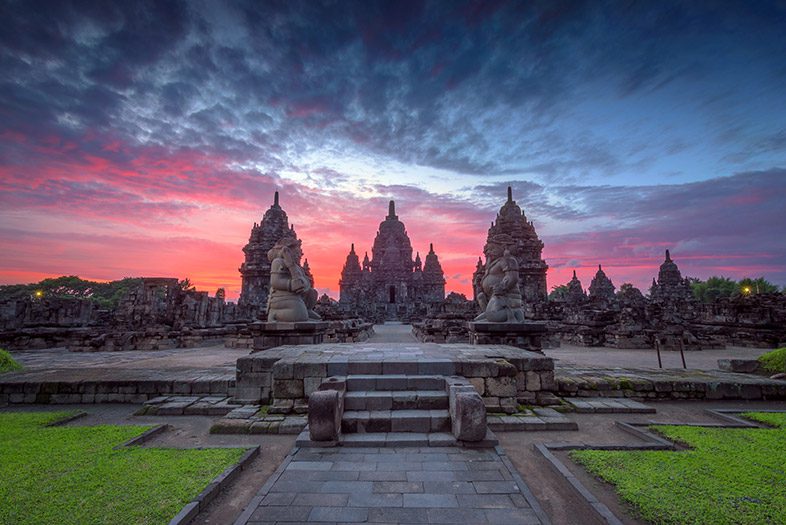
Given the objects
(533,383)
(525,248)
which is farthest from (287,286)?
(525,248)

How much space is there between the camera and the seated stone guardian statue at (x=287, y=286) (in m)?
7.92

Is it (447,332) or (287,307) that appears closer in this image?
(287,307)

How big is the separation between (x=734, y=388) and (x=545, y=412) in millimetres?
3943

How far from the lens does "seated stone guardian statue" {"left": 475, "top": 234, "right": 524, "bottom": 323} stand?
8164mm

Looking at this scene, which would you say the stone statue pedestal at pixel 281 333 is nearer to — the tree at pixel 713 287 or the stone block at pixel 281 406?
the stone block at pixel 281 406

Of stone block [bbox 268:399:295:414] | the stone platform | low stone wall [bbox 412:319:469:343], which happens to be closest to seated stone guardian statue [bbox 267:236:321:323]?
the stone platform

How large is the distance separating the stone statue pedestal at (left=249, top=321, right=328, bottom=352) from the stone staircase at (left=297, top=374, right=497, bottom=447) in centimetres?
297

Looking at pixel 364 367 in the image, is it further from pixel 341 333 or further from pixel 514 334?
pixel 341 333

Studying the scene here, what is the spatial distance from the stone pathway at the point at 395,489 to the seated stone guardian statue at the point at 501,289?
4.63m

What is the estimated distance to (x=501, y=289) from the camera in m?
8.22

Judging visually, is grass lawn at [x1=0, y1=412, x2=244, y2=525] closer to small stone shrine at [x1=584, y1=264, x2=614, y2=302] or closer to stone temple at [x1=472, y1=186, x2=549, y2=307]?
stone temple at [x1=472, y1=186, x2=549, y2=307]

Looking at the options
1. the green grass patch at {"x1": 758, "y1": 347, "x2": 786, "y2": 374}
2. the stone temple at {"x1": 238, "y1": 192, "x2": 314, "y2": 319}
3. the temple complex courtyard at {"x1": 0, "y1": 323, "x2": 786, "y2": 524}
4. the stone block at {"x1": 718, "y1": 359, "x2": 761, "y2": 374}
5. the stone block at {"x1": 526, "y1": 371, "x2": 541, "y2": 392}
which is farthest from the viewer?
the stone temple at {"x1": 238, "y1": 192, "x2": 314, "y2": 319}

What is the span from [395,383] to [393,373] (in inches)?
10.2

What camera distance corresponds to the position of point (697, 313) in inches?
802
